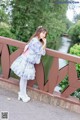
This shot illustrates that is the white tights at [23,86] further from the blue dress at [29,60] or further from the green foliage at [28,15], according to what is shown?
the green foliage at [28,15]

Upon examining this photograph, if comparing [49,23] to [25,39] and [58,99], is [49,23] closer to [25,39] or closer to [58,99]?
[25,39]

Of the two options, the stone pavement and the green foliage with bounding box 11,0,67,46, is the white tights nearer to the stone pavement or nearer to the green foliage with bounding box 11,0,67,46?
the stone pavement

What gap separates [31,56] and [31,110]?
956mm

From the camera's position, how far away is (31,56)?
5.05 m

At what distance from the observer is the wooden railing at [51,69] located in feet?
16.8

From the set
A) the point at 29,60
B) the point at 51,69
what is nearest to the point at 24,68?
the point at 29,60

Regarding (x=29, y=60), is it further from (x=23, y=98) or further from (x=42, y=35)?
(x=23, y=98)

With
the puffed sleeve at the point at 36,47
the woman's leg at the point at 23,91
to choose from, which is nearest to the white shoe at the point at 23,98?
the woman's leg at the point at 23,91

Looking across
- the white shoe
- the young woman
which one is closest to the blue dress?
the young woman

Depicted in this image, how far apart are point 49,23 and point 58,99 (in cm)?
1260

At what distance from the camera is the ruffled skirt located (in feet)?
16.7

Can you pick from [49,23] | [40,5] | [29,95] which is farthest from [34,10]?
[29,95]

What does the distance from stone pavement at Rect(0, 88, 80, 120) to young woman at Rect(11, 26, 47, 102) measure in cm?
48

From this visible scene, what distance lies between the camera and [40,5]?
649 inches
